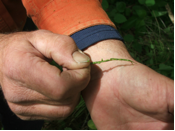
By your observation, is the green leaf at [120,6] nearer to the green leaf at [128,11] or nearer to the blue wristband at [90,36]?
the green leaf at [128,11]

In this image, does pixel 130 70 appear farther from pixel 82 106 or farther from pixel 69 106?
pixel 82 106

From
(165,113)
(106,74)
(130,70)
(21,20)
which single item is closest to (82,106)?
(106,74)

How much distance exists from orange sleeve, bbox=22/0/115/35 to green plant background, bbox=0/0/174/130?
2.36 ft

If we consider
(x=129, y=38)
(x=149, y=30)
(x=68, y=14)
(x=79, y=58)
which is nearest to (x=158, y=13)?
(x=149, y=30)

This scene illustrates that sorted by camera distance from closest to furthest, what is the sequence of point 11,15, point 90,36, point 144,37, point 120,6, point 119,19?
1. point 90,36
2. point 11,15
3. point 119,19
4. point 120,6
5. point 144,37

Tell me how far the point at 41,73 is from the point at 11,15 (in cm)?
120

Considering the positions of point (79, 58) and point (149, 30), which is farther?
point (149, 30)

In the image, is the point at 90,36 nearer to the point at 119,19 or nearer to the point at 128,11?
the point at 119,19

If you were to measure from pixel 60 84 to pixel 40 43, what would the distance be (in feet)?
1.04

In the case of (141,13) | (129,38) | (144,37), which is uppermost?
(141,13)

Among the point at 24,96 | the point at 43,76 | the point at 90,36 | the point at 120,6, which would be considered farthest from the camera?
the point at 120,6

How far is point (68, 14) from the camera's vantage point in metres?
1.28

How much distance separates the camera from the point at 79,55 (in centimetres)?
88

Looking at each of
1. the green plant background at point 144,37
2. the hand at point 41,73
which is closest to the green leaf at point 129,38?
the green plant background at point 144,37
